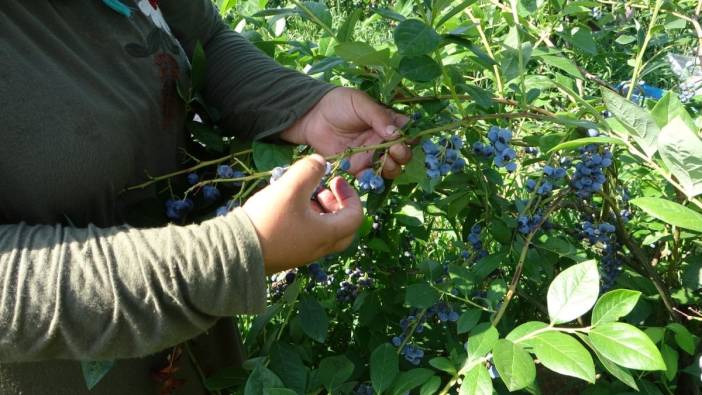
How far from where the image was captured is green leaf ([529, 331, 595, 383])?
74 centimetres

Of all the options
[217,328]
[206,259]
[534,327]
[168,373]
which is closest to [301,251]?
[206,259]

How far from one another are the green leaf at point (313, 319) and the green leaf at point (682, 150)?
551 mm

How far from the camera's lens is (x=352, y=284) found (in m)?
1.55

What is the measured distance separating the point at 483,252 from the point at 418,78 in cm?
38

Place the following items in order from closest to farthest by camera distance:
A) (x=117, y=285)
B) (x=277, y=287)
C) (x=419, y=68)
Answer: (x=117, y=285) → (x=419, y=68) → (x=277, y=287)

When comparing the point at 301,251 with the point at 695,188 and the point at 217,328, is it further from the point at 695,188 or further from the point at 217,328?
the point at 217,328

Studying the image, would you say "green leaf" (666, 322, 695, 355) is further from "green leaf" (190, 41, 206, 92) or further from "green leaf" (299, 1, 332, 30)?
"green leaf" (190, 41, 206, 92)

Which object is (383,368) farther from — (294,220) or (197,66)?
(197,66)

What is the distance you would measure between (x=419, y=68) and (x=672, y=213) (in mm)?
315

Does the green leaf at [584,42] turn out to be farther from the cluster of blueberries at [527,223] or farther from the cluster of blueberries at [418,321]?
the cluster of blueberries at [418,321]

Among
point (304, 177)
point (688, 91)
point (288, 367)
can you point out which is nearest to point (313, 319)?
point (288, 367)

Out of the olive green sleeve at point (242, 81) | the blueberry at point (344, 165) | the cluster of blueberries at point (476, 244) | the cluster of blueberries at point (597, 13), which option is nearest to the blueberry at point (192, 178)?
the olive green sleeve at point (242, 81)

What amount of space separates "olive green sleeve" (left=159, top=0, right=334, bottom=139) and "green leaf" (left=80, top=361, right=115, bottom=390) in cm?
37

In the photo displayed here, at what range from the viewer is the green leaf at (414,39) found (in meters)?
0.88
